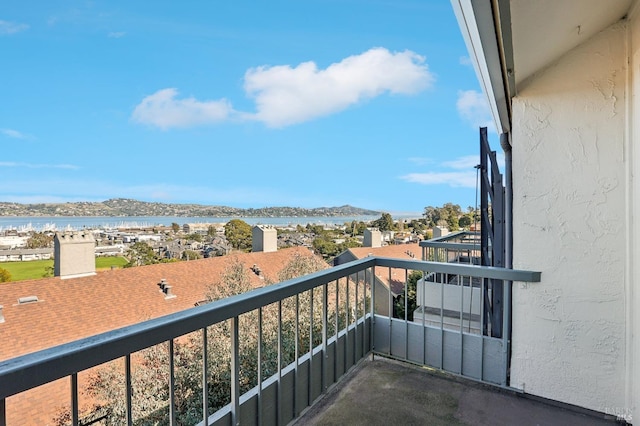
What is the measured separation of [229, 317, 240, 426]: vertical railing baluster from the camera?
138 cm

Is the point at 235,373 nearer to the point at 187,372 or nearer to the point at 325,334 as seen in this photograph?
the point at 325,334

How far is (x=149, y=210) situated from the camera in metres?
11.7

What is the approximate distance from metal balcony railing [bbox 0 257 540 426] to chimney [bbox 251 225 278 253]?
12155 mm

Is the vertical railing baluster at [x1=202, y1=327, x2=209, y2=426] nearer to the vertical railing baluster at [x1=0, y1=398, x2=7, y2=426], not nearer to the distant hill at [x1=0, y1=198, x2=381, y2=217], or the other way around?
the vertical railing baluster at [x1=0, y1=398, x2=7, y2=426]

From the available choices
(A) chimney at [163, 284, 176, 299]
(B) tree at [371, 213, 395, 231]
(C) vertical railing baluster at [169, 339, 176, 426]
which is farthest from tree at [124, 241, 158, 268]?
(C) vertical railing baluster at [169, 339, 176, 426]

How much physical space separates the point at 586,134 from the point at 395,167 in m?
17.2

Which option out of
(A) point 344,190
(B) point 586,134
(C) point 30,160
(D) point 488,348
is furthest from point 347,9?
(C) point 30,160

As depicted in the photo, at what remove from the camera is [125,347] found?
964 millimetres

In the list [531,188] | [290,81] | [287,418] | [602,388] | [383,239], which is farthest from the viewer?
[383,239]

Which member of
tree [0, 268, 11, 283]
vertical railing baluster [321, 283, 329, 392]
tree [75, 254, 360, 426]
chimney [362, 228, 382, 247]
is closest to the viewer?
vertical railing baluster [321, 283, 329, 392]

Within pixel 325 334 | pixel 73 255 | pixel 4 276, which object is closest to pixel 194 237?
pixel 73 255

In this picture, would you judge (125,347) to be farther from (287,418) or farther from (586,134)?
(586,134)

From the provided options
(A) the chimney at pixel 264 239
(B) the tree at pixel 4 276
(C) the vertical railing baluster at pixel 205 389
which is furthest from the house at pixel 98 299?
(C) the vertical railing baluster at pixel 205 389

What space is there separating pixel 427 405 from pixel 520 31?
2.25 meters
